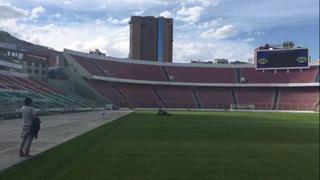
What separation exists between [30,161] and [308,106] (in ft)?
306

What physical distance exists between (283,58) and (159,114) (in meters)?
51.4

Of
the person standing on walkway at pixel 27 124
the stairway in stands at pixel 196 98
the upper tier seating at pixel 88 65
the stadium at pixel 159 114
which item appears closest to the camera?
the stadium at pixel 159 114

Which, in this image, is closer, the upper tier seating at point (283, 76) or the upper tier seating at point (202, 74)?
the upper tier seating at point (283, 76)

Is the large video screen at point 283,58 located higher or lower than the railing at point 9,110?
higher

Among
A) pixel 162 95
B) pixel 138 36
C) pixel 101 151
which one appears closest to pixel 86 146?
pixel 101 151

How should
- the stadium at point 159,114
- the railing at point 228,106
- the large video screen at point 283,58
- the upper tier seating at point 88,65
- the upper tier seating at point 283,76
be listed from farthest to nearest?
the upper tier seating at point 283,76
the large video screen at point 283,58
the upper tier seating at point 88,65
the railing at point 228,106
the stadium at point 159,114

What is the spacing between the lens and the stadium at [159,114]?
13398 mm

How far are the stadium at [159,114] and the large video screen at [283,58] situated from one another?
202mm

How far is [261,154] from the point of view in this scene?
1694 centimetres

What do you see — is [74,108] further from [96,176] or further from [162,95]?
[96,176]

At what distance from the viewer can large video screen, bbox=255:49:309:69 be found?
4060 inches

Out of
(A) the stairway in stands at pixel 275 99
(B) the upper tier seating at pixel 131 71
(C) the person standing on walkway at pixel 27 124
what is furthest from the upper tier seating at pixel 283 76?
(C) the person standing on walkway at pixel 27 124

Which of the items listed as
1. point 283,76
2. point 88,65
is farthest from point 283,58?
point 88,65

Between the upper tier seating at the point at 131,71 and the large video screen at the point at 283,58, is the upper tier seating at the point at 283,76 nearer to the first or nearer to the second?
the large video screen at the point at 283,58
